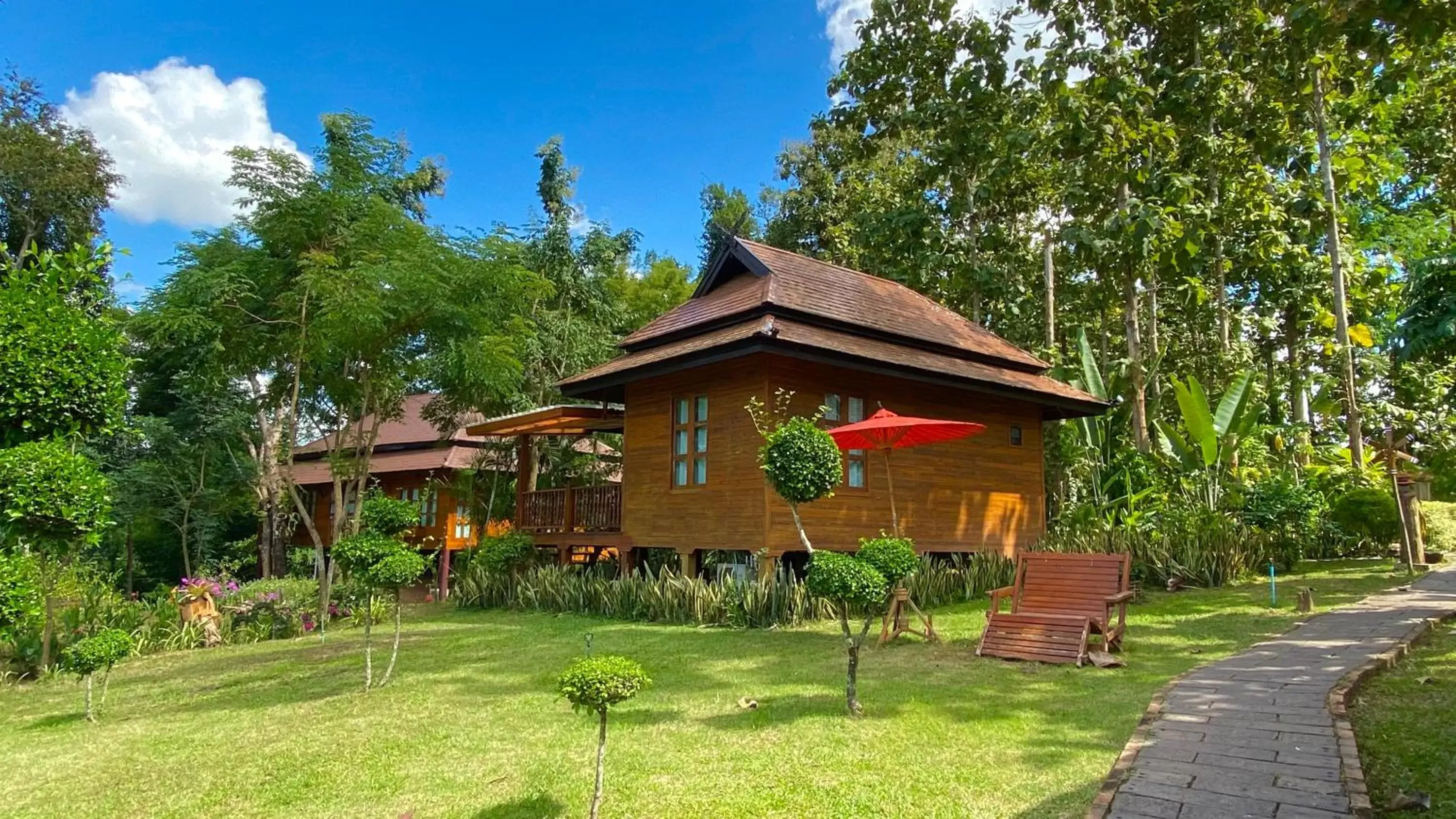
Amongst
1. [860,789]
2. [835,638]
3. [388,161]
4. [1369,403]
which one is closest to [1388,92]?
[835,638]

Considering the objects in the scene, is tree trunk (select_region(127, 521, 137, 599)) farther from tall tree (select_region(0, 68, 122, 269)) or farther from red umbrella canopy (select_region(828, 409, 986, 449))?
red umbrella canopy (select_region(828, 409, 986, 449))

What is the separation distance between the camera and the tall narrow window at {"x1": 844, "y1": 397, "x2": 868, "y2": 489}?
13266mm

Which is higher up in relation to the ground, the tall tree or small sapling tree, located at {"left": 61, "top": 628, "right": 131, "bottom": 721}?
the tall tree

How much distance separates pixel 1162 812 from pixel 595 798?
8.79 ft

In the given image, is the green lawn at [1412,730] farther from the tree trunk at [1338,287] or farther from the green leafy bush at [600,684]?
the tree trunk at [1338,287]

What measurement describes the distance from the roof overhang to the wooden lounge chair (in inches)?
343

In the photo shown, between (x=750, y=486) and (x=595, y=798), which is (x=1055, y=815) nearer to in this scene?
(x=595, y=798)

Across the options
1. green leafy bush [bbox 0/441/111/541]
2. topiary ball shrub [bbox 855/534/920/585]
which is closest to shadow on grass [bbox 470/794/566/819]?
topiary ball shrub [bbox 855/534/920/585]

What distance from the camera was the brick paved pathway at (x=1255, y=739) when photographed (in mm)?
3973

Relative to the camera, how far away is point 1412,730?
16.8 ft

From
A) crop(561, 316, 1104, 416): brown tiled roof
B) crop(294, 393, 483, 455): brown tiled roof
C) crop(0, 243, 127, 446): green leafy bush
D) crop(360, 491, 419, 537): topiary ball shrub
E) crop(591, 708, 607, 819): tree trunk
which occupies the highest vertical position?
crop(294, 393, 483, 455): brown tiled roof

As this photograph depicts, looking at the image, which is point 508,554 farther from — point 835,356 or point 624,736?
point 624,736

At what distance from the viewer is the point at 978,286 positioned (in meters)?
20.3

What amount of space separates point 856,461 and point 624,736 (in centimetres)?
823
